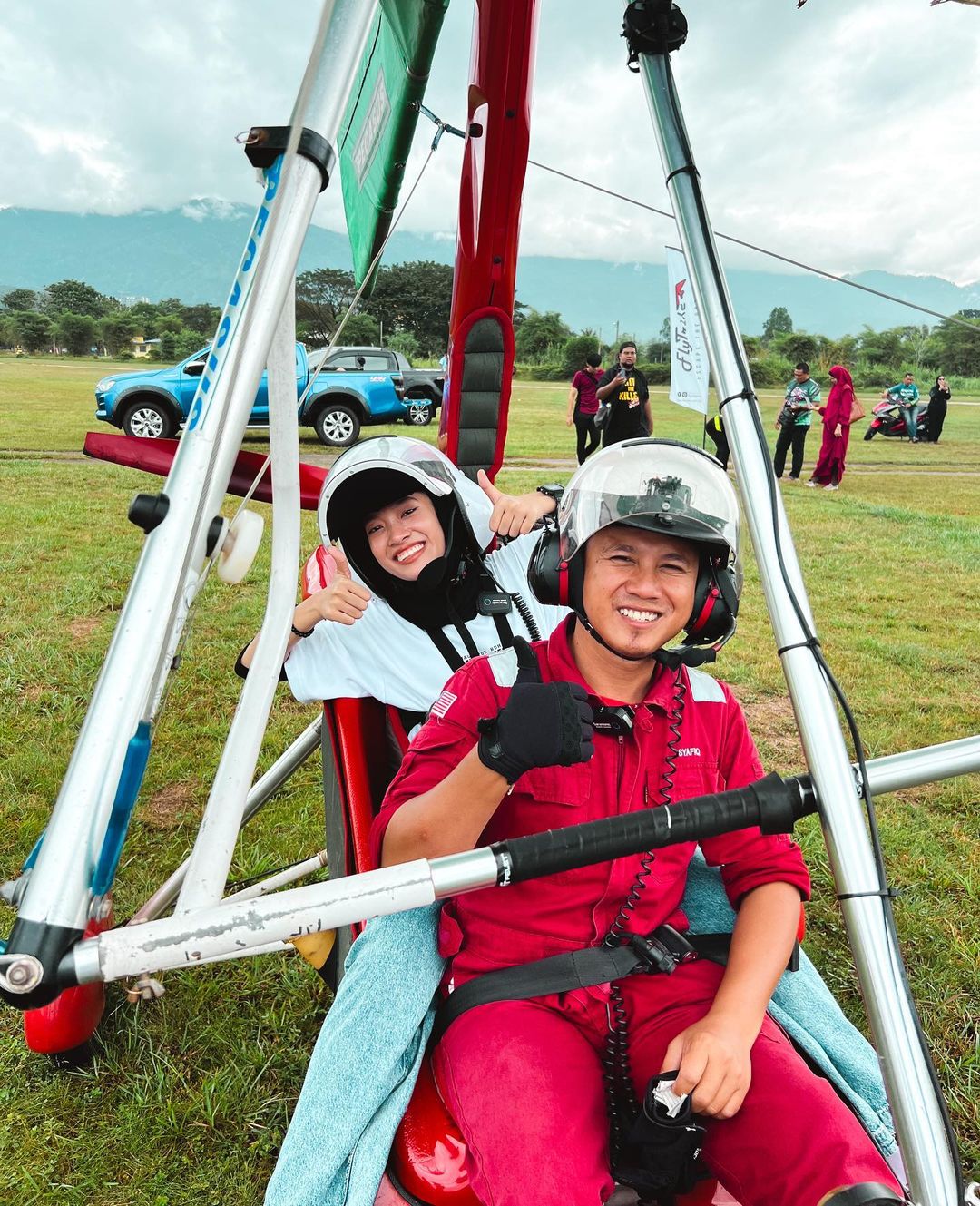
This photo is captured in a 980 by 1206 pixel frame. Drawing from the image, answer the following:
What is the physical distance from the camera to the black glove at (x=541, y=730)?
3.23 feet

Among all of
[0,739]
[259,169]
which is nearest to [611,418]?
[0,739]

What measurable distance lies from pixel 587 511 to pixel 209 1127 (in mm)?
1520

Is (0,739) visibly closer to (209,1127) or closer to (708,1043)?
(209,1127)

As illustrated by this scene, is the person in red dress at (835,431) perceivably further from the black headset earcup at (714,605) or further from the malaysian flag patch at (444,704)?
the malaysian flag patch at (444,704)

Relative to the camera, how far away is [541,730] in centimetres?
99

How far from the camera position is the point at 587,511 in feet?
4.23

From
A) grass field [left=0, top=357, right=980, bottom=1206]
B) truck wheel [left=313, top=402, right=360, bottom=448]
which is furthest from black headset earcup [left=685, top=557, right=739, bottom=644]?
truck wheel [left=313, top=402, right=360, bottom=448]

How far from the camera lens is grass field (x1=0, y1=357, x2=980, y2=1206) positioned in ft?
5.74

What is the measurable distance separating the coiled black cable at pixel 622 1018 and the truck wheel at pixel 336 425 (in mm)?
12644

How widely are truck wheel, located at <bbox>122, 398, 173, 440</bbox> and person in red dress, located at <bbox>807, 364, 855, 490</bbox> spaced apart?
8.81 metres

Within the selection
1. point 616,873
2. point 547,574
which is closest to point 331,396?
point 547,574

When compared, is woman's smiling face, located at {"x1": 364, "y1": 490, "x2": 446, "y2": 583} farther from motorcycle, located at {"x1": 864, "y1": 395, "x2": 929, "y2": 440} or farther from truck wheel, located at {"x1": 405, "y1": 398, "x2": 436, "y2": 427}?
motorcycle, located at {"x1": 864, "y1": 395, "x2": 929, "y2": 440}

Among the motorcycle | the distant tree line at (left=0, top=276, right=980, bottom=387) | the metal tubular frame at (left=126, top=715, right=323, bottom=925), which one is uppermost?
the distant tree line at (left=0, top=276, right=980, bottom=387)

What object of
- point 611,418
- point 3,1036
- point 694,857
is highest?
point 611,418
